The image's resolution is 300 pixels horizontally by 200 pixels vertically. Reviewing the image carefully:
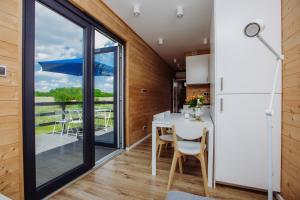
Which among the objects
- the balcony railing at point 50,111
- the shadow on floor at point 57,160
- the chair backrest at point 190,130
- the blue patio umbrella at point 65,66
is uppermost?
the blue patio umbrella at point 65,66

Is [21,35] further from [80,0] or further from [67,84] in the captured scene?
[80,0]

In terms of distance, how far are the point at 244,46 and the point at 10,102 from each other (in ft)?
8.19

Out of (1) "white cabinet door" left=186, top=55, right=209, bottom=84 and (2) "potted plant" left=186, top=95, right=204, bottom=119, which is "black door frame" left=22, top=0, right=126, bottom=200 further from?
(1) "white cabinet door" left=186, top=55, right=209, bottom=84

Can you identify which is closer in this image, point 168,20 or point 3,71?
point 3,71

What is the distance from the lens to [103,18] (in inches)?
98.0

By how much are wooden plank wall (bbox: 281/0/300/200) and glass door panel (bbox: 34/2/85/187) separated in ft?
8.27

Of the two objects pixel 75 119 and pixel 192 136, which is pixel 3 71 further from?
pixel 192 136

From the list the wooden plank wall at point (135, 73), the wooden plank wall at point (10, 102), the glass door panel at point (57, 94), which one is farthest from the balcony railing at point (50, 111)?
the wooden plank wall at point (135, 73)

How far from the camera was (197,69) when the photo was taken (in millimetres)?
4168

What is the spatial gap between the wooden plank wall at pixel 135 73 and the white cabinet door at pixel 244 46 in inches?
67.6

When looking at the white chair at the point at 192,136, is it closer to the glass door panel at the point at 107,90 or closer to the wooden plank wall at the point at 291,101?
the wooden plank wall at the point at 291,101

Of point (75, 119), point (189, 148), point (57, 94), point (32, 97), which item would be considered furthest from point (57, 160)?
point (189, 148)

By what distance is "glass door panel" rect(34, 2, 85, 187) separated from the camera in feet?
5.79

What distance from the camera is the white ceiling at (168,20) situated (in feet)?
8.13
